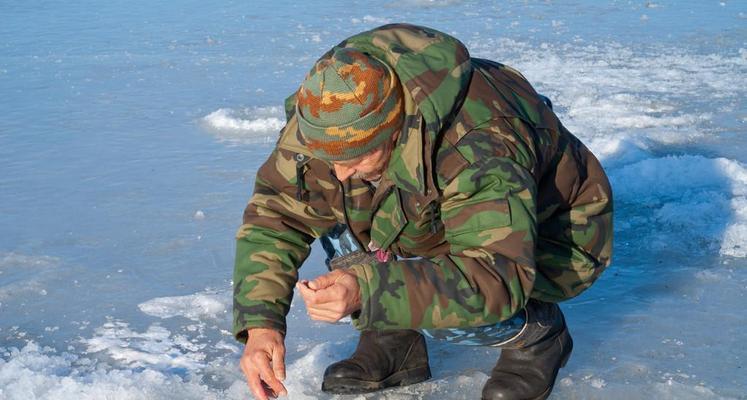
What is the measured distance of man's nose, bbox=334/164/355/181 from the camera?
7.27 feet

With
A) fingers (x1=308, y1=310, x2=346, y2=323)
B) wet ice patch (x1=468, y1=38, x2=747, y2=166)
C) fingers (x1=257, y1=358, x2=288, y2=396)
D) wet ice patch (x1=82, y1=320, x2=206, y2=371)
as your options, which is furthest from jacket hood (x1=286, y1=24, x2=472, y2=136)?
wet ice patch (x1=468, y1=38, x2=747, y2=166)

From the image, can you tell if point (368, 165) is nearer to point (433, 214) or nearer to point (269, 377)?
point (433, 214)

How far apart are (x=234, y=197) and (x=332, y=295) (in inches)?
97.4

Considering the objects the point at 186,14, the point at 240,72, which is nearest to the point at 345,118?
the point at 240,72

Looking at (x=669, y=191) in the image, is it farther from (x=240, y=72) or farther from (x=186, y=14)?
(x=186, y=14)

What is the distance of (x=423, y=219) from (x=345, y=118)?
1.24 ft

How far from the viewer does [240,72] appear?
22.9ft

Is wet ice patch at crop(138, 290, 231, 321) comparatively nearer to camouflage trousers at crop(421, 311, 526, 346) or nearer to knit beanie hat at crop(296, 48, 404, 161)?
camouflage trousers at crop(421, 311, 526, 346)

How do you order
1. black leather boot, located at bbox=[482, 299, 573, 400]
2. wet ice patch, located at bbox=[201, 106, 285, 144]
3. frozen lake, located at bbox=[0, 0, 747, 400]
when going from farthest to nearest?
wet ice patch, located at bbox=[201, 106, 285, 144] → frozen lake, located at bbox=[0, 0, 747, 400] → black leather boot, located at bbox=[482, 299, 573, 400]

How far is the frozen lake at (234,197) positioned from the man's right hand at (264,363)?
1.49ft

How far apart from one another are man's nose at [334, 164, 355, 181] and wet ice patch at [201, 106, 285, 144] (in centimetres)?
302

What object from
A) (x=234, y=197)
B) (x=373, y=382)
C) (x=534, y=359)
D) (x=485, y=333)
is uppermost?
(x=485, y=333)

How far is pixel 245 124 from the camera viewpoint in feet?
18.0

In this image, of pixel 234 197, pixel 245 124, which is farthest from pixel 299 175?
pixel 245 124
